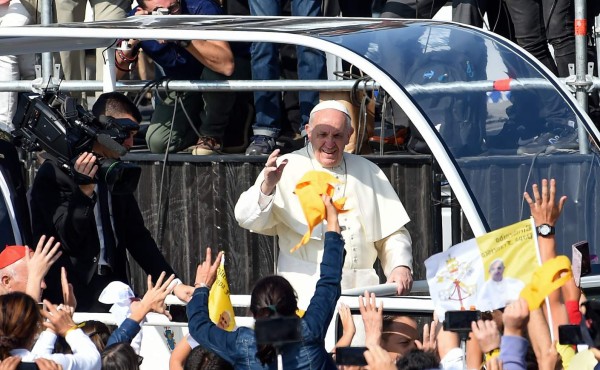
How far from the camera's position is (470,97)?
7.29 metres

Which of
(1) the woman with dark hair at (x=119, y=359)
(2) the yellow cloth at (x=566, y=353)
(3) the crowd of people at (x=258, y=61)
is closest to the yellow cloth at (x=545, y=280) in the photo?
(2) the yellow cloth at (x=566, y=353)

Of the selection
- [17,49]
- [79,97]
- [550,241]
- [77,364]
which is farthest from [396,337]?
[79,97]

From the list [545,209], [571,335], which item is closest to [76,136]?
[545,209]

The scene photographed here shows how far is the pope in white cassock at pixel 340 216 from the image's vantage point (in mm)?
7328

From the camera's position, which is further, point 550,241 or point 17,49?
point 17,49

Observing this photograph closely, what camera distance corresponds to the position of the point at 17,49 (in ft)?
26.6

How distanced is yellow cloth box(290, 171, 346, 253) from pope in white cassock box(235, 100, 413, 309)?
0.86 ft

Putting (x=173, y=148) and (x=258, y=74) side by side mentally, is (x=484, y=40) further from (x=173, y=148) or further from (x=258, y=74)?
(x=173, y=148)

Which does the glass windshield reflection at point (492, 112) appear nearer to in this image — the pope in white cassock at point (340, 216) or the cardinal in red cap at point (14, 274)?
the pope in white cassock at point (340, 216)

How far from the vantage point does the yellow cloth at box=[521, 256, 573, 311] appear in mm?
5496

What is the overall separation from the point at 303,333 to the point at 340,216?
2.13m

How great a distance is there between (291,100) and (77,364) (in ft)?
13.6

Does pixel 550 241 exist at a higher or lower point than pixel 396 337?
higher

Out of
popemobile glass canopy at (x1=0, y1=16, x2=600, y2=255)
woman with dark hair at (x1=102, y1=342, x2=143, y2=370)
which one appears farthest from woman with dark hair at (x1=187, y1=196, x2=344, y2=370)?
popemobile glass canopy at (x1=0, y1=16, x2=600, y2=255)
